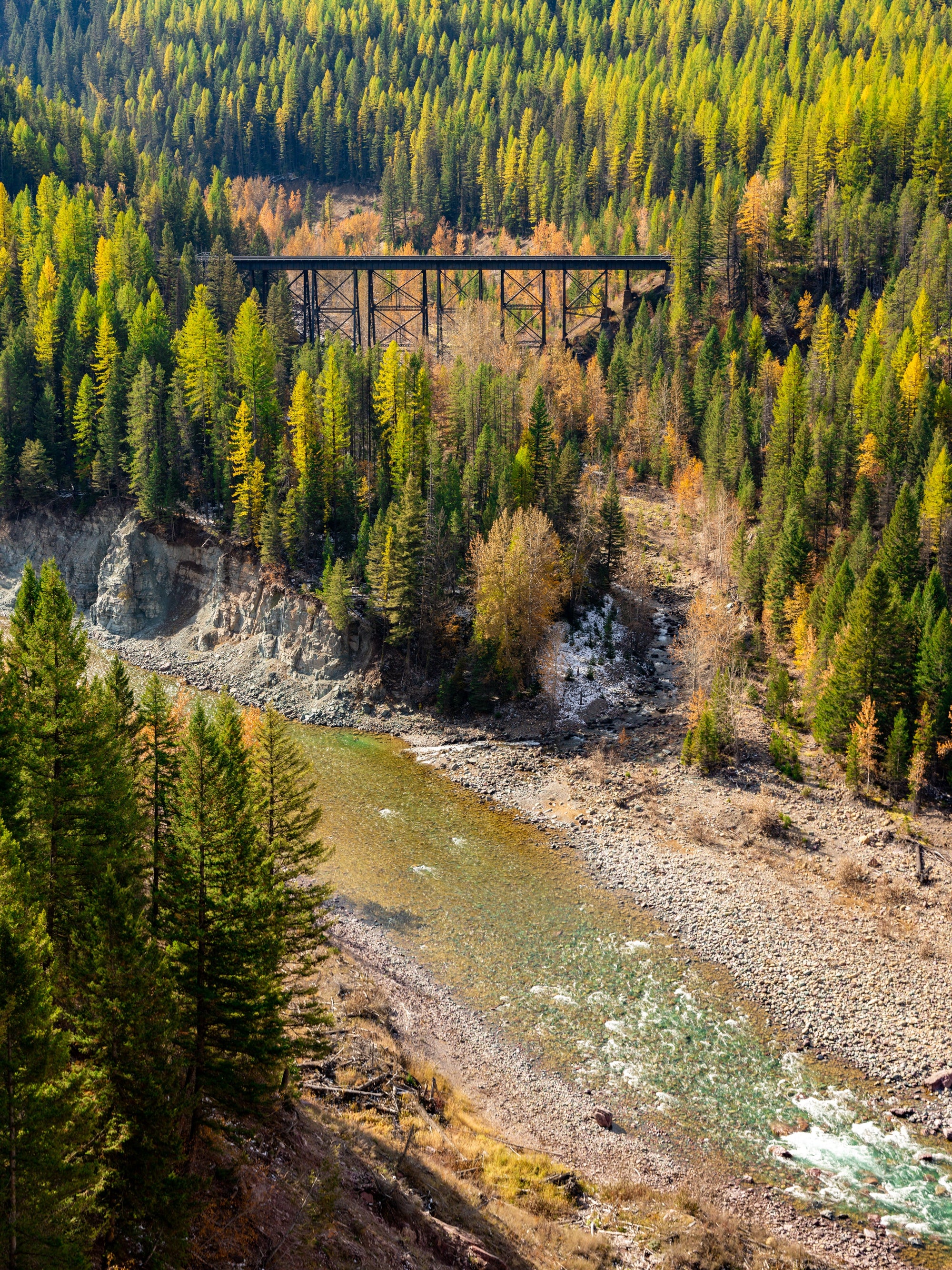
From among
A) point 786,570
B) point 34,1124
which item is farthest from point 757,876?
point 34,1124

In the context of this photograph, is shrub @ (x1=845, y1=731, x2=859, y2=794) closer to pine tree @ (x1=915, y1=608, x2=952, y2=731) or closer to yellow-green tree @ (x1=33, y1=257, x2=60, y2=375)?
pine tree @ (x1=915, y1=608, x2=952, y2=731)

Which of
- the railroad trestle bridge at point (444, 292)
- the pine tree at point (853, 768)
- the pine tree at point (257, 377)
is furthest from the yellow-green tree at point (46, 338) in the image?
the pine tree at point (853, 768)

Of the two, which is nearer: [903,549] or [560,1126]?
[560,1126]

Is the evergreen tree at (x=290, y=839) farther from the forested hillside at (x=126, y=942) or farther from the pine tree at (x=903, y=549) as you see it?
the pine tree at (x=903, y=549)

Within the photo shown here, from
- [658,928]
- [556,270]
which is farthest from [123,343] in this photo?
[658,928]

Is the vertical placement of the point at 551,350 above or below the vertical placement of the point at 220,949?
above

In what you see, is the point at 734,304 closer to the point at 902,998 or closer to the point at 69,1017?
the point at 902,998

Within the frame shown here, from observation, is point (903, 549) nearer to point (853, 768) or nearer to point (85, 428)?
point (853, 768)
